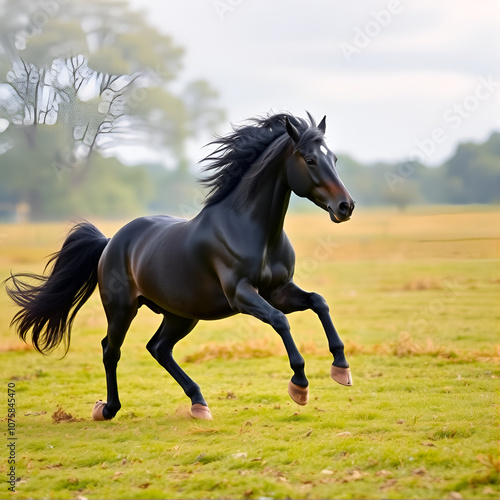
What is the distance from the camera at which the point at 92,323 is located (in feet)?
47.0

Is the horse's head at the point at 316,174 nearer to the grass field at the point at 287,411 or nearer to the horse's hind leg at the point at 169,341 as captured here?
the grass field at the point at 287,411

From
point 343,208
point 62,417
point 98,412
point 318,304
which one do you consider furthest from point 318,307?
point 62,417

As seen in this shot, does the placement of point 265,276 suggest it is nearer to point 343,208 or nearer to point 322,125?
point 343,208

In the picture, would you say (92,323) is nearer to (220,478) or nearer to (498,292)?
(498,292)

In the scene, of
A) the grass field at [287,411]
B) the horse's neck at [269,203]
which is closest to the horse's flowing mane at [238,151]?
the horse's neck at [269,203]

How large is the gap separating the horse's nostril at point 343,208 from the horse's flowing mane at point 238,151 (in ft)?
3.28

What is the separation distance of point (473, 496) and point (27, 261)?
1684 cm

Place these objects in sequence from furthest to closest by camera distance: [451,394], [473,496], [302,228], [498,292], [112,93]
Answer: [302,228] < [498,292] < [112,93] < [451,394] < [473,496]

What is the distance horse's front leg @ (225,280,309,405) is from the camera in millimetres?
4852

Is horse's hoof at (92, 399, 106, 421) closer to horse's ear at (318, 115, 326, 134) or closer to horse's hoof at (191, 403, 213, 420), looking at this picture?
horse's hoof at (191, 403, 213, 420)

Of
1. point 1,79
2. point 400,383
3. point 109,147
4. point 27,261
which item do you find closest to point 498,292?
point 400,383

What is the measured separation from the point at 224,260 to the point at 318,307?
0.83 m

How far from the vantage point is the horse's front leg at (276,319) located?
15.9ft

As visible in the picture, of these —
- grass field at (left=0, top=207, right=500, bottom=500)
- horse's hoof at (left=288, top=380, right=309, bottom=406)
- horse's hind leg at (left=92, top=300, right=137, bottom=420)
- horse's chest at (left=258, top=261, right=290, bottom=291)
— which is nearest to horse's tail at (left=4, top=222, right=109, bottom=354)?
grass field at (left=0, top=207, right=500, bottom=500)
